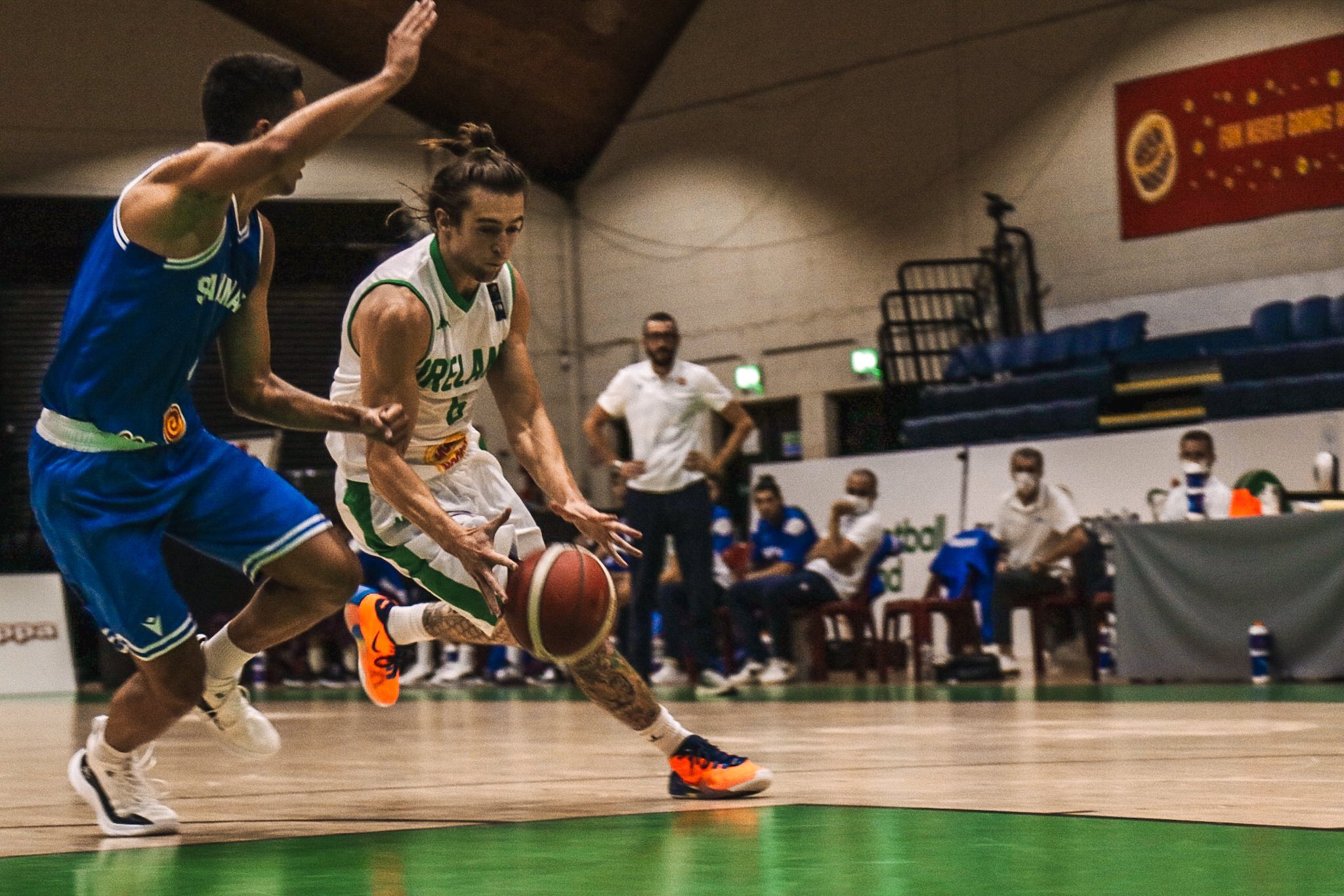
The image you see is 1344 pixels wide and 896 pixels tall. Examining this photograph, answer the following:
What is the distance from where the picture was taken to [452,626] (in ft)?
16.2

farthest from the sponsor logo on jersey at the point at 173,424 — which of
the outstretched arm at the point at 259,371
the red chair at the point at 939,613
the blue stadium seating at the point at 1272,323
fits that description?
the blue stadium seating at the point at 1272,323

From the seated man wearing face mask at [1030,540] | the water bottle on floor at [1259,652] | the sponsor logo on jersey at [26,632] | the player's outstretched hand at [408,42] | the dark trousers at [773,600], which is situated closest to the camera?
the player's outstretched hand at [408,42]

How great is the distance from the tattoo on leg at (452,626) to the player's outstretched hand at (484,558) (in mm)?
693

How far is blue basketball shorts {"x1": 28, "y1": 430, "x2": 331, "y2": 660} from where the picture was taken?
3.78m

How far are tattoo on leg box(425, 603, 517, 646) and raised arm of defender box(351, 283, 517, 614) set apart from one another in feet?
1.82

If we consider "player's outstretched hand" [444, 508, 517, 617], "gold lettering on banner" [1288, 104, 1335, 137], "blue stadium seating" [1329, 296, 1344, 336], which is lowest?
"player's outstretched hand" [444, 508, 517, 617]

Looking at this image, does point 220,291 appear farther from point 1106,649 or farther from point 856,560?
point 856,560

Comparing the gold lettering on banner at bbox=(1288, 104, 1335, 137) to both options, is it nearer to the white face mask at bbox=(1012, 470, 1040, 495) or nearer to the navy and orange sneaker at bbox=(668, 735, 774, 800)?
the white face mask at bbox=(1012, 470, 1040, 495)

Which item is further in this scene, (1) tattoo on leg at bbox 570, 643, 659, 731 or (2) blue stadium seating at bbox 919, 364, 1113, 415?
(2) blue stadium seating at bbox 919, 364, 1113, 415

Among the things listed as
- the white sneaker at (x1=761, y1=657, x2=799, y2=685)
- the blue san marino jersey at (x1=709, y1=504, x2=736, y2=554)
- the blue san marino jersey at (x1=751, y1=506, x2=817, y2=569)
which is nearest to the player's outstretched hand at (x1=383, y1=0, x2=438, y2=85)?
the white sneaker at (x1=761, y1=657, x2=799, y2=685)

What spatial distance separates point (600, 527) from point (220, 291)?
1.04 m

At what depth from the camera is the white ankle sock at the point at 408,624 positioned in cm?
504

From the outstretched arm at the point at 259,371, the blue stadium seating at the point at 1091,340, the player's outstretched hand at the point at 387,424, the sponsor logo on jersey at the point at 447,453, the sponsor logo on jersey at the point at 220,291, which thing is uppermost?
the blue stadium seating at the point at 1091,340

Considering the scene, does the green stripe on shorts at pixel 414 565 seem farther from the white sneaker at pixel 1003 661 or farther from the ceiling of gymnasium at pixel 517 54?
the ceiling of gymnasium at pixel 517 54
